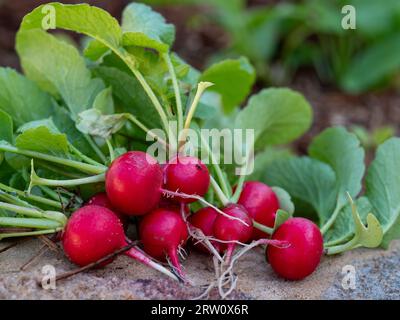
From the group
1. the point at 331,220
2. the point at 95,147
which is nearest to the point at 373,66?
the point at 331,220

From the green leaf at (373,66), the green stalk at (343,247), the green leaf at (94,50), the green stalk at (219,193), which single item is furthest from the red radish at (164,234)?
the green leaf at (373,66)

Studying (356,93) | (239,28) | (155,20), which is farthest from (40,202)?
(356,93)

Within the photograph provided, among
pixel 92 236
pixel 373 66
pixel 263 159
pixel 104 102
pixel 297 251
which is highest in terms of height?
pixel 104 102

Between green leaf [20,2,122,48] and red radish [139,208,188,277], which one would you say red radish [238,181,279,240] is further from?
green leaf [20,2,122,48]

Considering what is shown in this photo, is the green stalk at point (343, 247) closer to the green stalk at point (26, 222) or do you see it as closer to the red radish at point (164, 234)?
the red radish at point (164, 234)

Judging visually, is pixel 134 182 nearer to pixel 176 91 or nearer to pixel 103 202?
pixel 103 202
